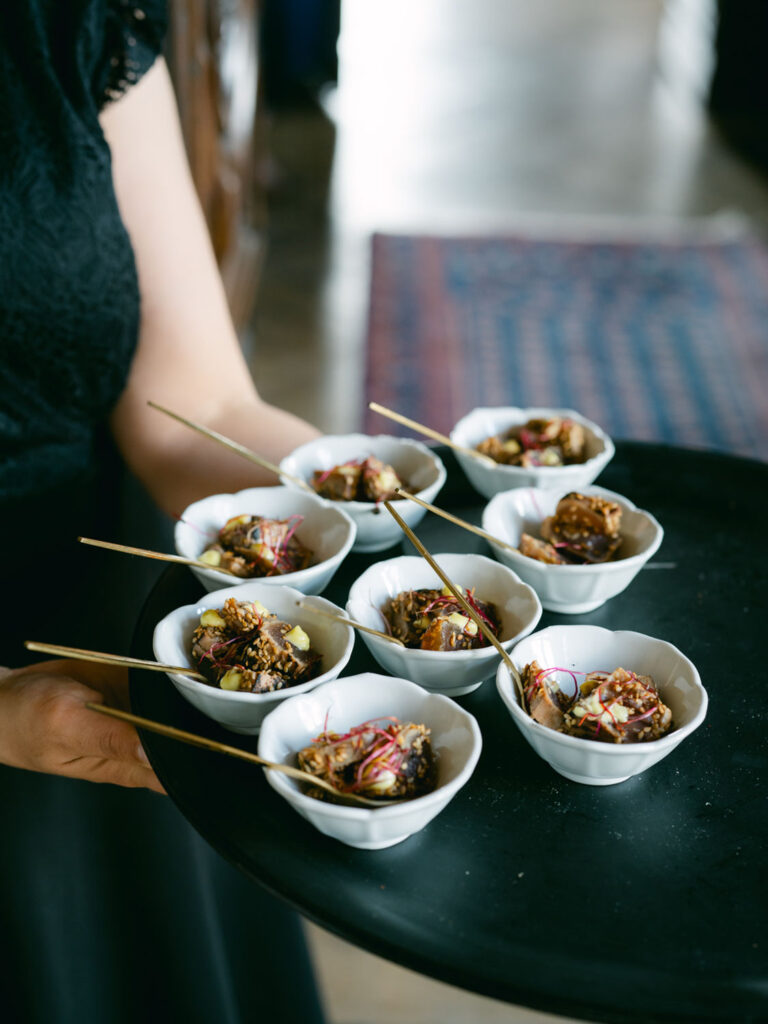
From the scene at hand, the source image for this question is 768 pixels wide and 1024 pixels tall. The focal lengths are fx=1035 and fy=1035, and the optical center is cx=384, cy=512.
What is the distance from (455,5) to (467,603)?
752cm

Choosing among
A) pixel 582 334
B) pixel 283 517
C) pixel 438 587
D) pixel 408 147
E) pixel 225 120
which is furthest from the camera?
pixel 408 147

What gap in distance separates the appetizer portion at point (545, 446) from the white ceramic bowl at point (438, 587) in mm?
208

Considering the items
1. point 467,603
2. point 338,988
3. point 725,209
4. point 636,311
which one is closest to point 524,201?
point 725,209

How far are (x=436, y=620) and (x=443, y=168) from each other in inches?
157

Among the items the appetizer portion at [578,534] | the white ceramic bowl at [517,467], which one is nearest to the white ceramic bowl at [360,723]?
the appetizer portion at [578,534]

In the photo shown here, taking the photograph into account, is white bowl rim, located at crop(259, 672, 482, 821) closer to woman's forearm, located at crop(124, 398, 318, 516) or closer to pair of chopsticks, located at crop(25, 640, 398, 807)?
pair of chopsticks, located at crop(25, 640, 398, 807)

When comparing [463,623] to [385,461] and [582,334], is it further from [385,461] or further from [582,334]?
[582,334]

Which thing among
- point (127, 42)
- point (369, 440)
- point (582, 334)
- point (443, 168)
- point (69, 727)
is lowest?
point (582, 334)

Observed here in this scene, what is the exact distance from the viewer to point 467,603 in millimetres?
754

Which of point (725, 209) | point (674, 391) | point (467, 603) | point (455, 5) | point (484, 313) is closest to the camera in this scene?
point (467, 603)

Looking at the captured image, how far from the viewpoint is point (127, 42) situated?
1.01 meters

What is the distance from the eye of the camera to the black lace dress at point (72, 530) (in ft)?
3.13

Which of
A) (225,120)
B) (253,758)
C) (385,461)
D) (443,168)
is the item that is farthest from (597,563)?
(443,168)

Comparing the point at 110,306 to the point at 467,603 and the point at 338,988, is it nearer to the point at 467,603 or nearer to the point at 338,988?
the point at 467,603
